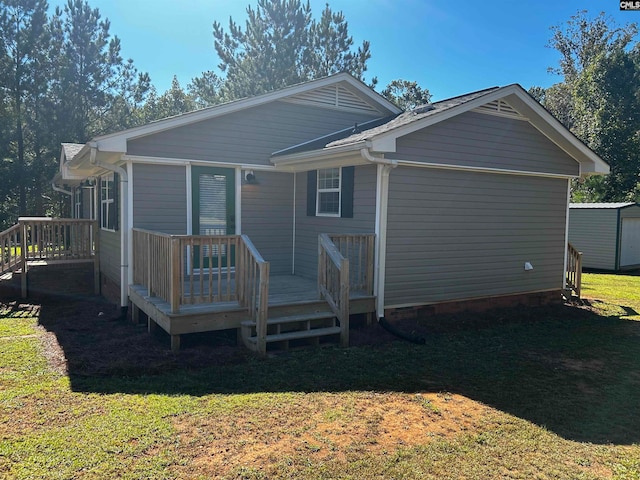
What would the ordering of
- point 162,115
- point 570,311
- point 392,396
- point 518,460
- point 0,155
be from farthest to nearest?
1. point 162,115
2. point 0,155
3. point 570,311
4. point 392,396
5. point 518,460

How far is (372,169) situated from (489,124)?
237 centimetres

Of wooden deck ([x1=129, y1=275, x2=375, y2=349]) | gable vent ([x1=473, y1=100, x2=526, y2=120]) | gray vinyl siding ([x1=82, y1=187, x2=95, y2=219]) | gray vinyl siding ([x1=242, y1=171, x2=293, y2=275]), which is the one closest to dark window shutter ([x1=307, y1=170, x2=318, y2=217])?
gray vinyl siding ([x1=242, y1=171, x2=293, y2=275])

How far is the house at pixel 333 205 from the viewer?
643 cm

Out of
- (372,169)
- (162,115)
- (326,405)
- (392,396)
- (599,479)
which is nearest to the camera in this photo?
(599,479)

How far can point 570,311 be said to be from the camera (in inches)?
360

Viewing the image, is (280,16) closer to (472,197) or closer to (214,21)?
(214,21)

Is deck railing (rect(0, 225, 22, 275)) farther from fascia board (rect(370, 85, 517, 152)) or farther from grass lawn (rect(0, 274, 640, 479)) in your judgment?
fascia board (rect(370, 85, 517, 152))

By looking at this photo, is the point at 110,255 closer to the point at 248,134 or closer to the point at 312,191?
the point at 248,134

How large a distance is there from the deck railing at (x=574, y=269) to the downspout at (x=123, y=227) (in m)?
8.69

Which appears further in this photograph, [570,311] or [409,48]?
[409,48]

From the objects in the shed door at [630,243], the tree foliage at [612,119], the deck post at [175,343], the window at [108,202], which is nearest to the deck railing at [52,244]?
the window at [108,202]

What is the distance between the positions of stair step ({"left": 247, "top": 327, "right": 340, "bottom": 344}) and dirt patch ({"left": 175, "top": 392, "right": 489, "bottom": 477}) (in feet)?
4.87

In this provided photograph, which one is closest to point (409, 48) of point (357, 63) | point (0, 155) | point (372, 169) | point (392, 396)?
point (357, 63)

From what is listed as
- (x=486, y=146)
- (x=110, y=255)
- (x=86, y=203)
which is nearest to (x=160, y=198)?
(x=110, y=255)
